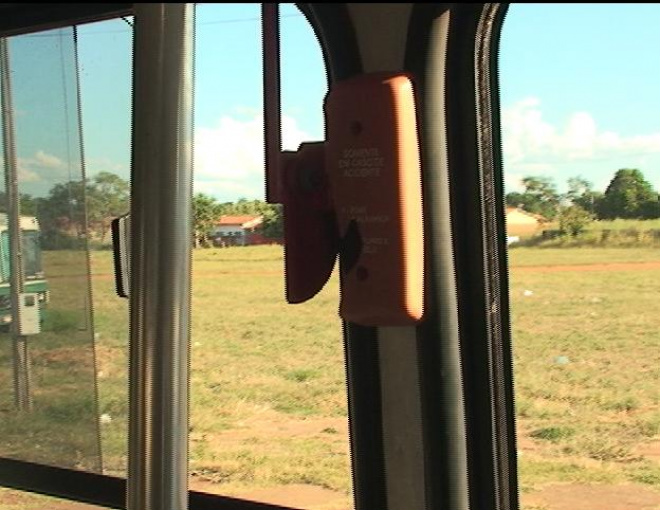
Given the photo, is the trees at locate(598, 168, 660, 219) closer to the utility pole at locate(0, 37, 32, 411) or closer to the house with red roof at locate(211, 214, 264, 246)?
the house with red roof at locate(211, 214, 264, 246)

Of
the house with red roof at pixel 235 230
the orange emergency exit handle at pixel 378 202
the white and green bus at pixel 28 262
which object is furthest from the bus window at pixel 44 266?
the orange emergency exit handle at pixel 378 202

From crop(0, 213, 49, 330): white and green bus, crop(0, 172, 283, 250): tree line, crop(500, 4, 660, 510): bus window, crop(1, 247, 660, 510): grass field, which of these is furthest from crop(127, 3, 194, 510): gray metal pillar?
crop(0, 213, 49, 330): white and green bus

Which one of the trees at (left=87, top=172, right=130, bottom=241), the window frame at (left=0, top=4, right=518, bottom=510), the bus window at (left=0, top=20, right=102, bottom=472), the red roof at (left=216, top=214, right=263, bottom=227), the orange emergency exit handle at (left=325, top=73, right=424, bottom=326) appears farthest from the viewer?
the bus window at (left=0, top=20, right=102, bottom=472)

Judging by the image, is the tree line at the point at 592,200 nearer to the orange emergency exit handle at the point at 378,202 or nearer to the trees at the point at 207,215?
the orange emergency exit handle at the point at 378,202

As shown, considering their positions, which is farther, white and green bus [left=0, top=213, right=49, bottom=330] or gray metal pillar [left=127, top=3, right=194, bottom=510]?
white and green bus [left=0, top=213, right=49, bottom=330]

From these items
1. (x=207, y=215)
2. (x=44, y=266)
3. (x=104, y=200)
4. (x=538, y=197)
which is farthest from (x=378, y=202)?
(x=44, y=266)

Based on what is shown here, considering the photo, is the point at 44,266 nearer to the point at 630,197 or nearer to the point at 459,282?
the point at 459,282

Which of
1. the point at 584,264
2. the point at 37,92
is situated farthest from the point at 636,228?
the point at 37,92
